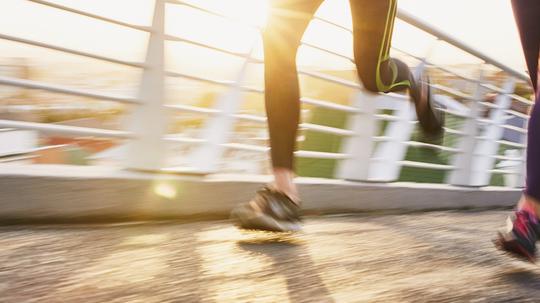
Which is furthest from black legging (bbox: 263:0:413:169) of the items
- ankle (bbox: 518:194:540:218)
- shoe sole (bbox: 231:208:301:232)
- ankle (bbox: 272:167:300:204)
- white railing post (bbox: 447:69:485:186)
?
white railing post (bbox: 447:69:485:186)

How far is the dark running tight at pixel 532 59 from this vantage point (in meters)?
1.56

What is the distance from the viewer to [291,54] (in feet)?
5.62

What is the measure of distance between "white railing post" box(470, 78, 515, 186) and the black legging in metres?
2.59

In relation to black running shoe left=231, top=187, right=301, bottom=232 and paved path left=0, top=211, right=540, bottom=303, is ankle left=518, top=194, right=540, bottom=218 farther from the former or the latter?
black running shoe left=231, top=187, right=301, bottom=232

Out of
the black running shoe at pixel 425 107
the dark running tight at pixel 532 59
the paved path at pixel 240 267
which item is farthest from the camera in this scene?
the black running shoe at pixel 425 107

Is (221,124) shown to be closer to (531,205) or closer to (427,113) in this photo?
(427,113)

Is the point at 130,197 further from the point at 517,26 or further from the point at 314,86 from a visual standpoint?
the point at 517,26

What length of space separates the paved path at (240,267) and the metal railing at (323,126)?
38cm

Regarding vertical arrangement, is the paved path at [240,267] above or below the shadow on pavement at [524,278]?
above

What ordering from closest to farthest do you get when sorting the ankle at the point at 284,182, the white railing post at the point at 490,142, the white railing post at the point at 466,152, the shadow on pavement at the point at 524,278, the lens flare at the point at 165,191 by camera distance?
1. the shadow on pavement at the point at 524,278
2. the ankle at the point at 284,182
3. the lens flare at the point at 165,191
4. the white railing post at the point at 466,152
5. the white railing post at the point at 490,142

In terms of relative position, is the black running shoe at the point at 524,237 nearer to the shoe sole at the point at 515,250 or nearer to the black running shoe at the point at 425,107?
the shoe sole at the point at 515,250

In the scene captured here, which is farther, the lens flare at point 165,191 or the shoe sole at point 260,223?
the lens flare at point 165,191

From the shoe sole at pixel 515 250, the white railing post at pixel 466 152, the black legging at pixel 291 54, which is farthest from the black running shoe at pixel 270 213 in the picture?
the white railing post at pixel 466 152

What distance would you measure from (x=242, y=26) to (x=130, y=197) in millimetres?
994
